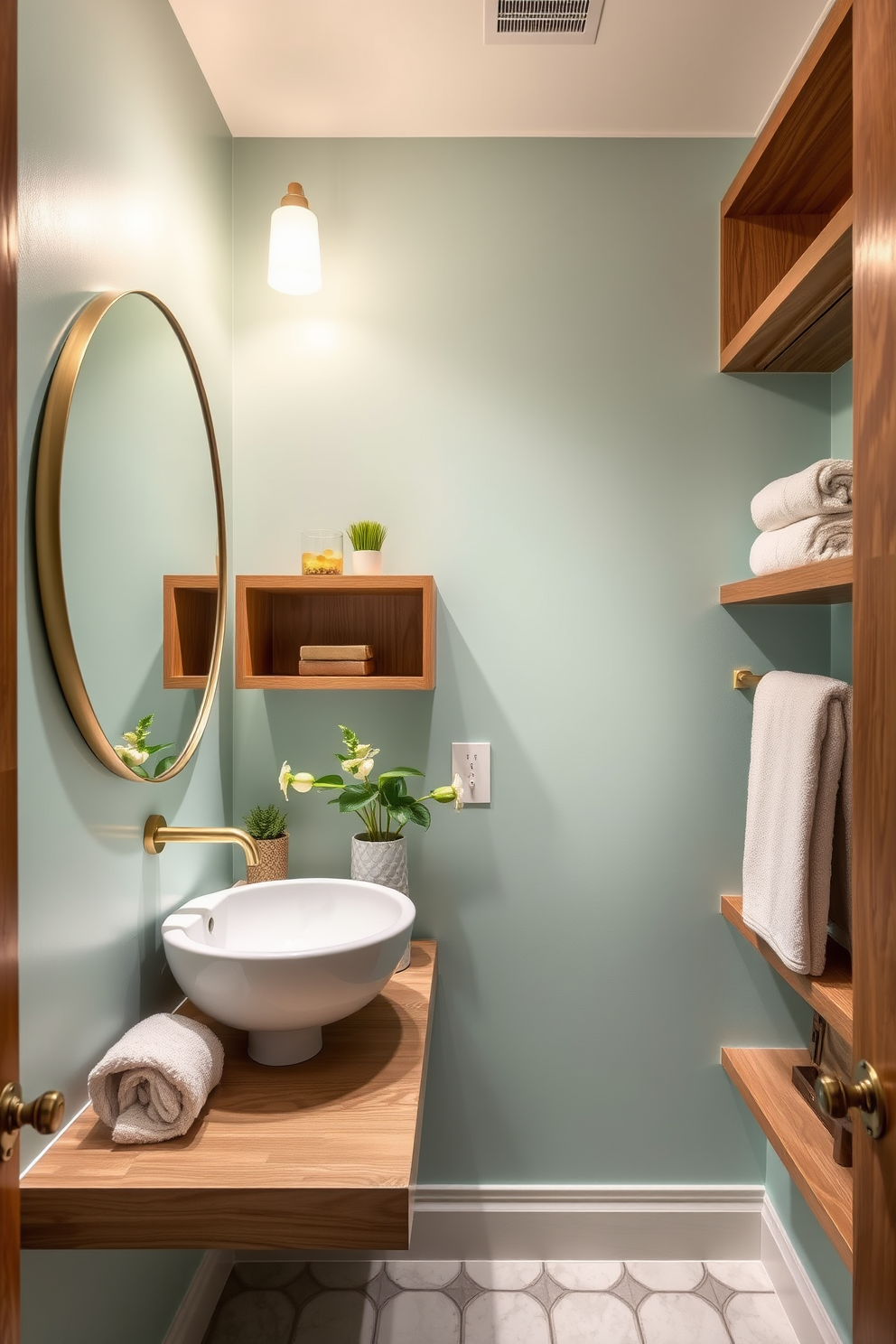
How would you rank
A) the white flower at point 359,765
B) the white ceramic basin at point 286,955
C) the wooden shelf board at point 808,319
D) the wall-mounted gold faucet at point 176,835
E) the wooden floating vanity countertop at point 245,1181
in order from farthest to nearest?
the white flower at point 359,765 < the wall-mounted gold faucet at point 176,835 < the wooden shelf board at point 808,319 < the white ceramic basin at point 286,955 < the wooden floating vanity countertop at point 245,1181

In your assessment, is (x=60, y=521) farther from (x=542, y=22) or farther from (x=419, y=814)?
(x=542, y=22)

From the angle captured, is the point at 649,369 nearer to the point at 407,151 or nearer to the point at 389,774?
the point at 407,151

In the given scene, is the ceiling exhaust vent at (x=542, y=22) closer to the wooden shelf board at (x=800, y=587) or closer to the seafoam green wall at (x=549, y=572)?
the seafoam green wall at (x=549, y=572)

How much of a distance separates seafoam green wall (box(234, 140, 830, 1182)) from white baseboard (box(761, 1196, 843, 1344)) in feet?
0.33

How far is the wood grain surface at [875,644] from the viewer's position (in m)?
0.80

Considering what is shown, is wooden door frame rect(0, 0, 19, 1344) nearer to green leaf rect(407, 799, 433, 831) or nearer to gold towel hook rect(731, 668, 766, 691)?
green leaf rect(407, 799, 433, 831)

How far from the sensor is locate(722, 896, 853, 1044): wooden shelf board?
1254 mm

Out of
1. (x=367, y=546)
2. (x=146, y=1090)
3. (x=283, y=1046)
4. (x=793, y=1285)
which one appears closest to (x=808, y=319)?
(x=367, y=546)

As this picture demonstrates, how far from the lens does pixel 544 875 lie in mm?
1796

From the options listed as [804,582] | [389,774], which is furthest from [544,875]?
[804,582]

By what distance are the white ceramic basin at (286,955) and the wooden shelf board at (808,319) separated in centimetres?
115

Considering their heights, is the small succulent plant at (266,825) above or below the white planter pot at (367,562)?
below

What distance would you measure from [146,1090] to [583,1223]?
1.18 metres

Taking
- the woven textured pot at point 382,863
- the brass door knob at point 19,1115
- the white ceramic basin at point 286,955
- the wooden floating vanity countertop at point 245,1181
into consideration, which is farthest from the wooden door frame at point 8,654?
the woven textured pot at point 382,863
